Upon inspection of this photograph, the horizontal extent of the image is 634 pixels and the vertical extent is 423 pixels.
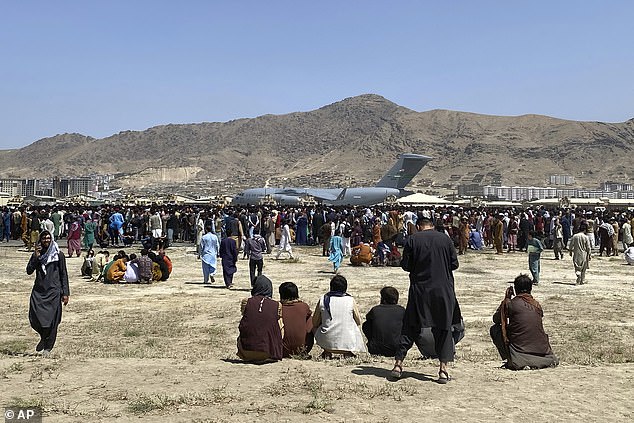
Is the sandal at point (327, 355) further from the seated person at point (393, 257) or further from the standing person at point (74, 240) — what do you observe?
the standing person at point (74, 240)

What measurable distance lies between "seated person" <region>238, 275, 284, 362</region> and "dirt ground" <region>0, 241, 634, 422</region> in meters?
0.15

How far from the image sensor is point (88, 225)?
2120cm

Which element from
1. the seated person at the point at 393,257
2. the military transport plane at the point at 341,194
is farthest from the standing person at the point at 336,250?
the military transport plane at the point at 341,194

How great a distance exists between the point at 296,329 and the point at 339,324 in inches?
19.6

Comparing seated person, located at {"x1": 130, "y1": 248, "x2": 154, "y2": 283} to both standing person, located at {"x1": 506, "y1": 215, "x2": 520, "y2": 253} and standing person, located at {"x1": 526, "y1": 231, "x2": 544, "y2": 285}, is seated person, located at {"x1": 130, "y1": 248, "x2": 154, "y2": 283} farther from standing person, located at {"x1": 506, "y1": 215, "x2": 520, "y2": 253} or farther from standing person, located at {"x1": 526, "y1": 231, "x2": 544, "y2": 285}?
standing person, located at {"x1": 506, "y1": 215, "x2": 520, "y2": 253}

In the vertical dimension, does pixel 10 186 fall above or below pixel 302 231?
above

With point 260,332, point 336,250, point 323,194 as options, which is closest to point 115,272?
point 336,250

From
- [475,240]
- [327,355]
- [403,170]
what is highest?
[403,170]

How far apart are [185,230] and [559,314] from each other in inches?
761

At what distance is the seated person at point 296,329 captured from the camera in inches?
292

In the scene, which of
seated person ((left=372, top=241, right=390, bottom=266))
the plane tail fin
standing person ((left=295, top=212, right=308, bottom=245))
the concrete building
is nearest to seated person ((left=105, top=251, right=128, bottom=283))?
seated person ((left=372, top=241, right=390, bottom=266))

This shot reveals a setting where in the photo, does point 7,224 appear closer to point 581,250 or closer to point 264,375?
point 581,250

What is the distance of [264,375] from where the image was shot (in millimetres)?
6473

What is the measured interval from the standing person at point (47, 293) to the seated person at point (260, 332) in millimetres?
2312
